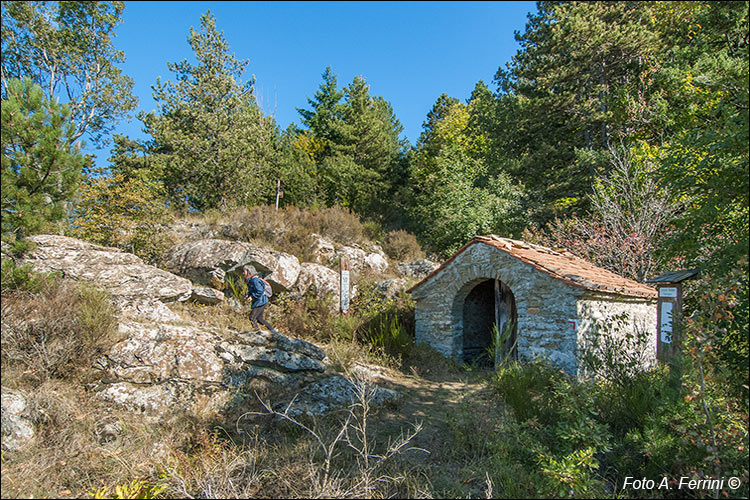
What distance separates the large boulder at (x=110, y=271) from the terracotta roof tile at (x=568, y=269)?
6.38 metres

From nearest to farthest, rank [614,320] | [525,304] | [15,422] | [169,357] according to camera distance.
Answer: [15,422] < [169,357] < [614,320] < [525,304]

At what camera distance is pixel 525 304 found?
24.8 ft

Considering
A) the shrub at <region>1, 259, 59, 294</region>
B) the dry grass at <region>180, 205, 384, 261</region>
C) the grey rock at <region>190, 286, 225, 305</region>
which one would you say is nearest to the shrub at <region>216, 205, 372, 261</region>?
the dry grass at <region>180, 205, 384, 261</region>

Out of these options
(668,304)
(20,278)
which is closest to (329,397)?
(20,278)

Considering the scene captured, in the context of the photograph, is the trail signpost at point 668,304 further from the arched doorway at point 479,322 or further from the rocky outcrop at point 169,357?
the rocky outcrop at point 169,357

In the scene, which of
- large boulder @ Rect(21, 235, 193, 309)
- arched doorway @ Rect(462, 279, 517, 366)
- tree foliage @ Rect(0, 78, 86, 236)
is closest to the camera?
tree foliage @ Rect(0, 78, 86, 236)

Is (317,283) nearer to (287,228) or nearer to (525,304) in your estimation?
(287,228)

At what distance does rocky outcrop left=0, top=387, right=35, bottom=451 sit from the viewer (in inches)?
149

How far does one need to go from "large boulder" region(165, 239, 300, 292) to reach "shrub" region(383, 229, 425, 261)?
19.9ft

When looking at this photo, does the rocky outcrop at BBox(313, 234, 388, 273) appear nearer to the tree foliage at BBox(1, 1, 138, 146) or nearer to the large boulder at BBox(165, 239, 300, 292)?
the large boulder at BBox(165, 239, 300, 292)

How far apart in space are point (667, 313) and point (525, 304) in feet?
7.67

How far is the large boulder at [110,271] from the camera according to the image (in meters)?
7.42

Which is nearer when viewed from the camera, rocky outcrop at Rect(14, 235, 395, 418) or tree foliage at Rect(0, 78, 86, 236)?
tree foliage at Rect(0, 78, 86, 236)

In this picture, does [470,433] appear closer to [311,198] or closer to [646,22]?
[311,198]
